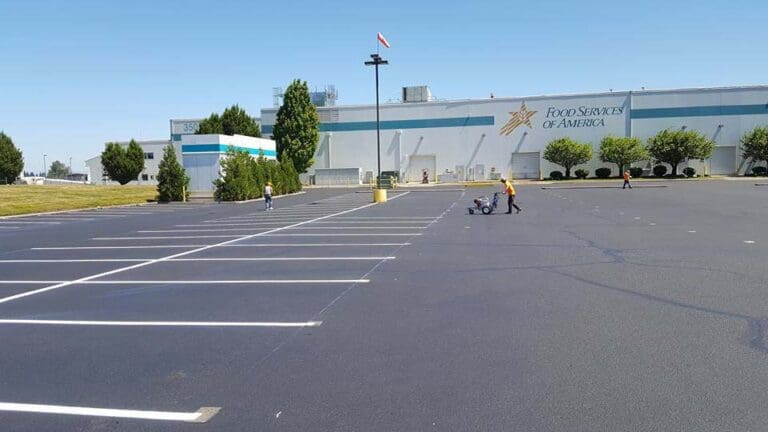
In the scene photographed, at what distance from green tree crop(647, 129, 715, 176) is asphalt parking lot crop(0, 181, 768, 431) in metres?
48.0

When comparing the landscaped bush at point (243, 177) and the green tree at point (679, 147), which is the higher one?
the green tree at point (679, 147)

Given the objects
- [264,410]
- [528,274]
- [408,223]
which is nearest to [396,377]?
[264,410]

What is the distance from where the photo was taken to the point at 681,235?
47.7 feet

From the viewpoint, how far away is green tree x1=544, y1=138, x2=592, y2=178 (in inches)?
2308

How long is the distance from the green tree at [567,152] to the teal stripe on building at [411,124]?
7008 millimetres

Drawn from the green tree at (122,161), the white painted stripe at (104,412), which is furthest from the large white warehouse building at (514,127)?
the white painted stripe at (104,412)

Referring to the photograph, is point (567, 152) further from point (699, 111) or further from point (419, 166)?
point (419, 166)

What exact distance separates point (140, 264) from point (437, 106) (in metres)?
54.7

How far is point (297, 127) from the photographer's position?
63281 millimetres

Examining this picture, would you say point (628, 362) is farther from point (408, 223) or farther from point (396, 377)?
point (408, 223)

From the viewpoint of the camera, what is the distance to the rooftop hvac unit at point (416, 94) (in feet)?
217

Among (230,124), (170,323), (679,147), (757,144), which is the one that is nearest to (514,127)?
(679,147)

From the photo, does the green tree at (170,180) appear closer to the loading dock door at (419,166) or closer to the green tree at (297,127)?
the green tree at (297,127)

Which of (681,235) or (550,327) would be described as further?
(681,235)
